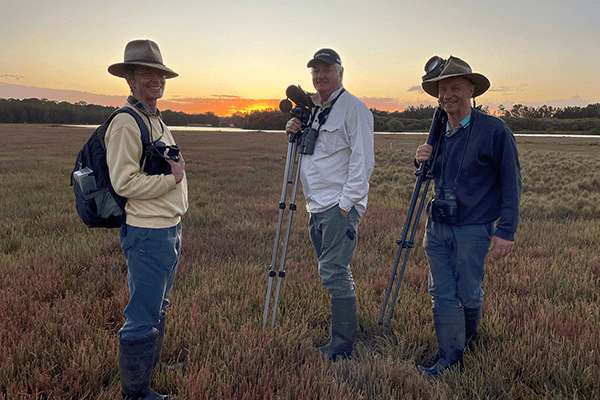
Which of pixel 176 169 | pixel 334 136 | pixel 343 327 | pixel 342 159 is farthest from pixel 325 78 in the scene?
pixel 343 327

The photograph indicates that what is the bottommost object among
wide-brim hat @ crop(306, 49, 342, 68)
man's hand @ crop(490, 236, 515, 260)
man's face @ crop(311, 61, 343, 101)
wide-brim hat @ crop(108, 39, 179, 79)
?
man's hand @ crop(490, 236, 515, 260)

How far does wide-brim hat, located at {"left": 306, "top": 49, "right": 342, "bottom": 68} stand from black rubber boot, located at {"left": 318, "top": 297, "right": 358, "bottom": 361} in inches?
94.4

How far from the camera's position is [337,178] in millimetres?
3682

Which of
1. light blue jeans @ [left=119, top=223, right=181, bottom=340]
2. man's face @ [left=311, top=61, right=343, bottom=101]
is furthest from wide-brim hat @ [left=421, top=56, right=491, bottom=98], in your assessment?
light blue jeans @ [left=119, top=223, right=181, bottom=340]

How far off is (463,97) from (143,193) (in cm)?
295

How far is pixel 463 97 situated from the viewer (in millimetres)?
3480

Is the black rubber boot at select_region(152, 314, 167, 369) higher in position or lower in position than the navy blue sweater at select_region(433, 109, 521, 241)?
lower

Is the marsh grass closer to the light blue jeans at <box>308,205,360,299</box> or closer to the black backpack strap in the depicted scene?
the light blue jeans at <box>308,205,360,299</box>

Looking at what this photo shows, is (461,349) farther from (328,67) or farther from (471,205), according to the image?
(328,67)

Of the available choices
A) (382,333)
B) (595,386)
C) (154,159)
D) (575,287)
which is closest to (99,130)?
(154,159)

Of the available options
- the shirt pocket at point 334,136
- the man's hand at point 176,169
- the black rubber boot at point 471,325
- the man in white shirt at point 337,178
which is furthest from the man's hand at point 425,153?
the man's hand at point 176,169

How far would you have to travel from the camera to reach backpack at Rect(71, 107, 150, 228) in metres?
2.70

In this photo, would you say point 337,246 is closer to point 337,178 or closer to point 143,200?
point 337,178

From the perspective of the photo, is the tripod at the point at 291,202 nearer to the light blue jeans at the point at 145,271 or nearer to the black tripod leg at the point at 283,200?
the black tripod leg at the point at 283,200
